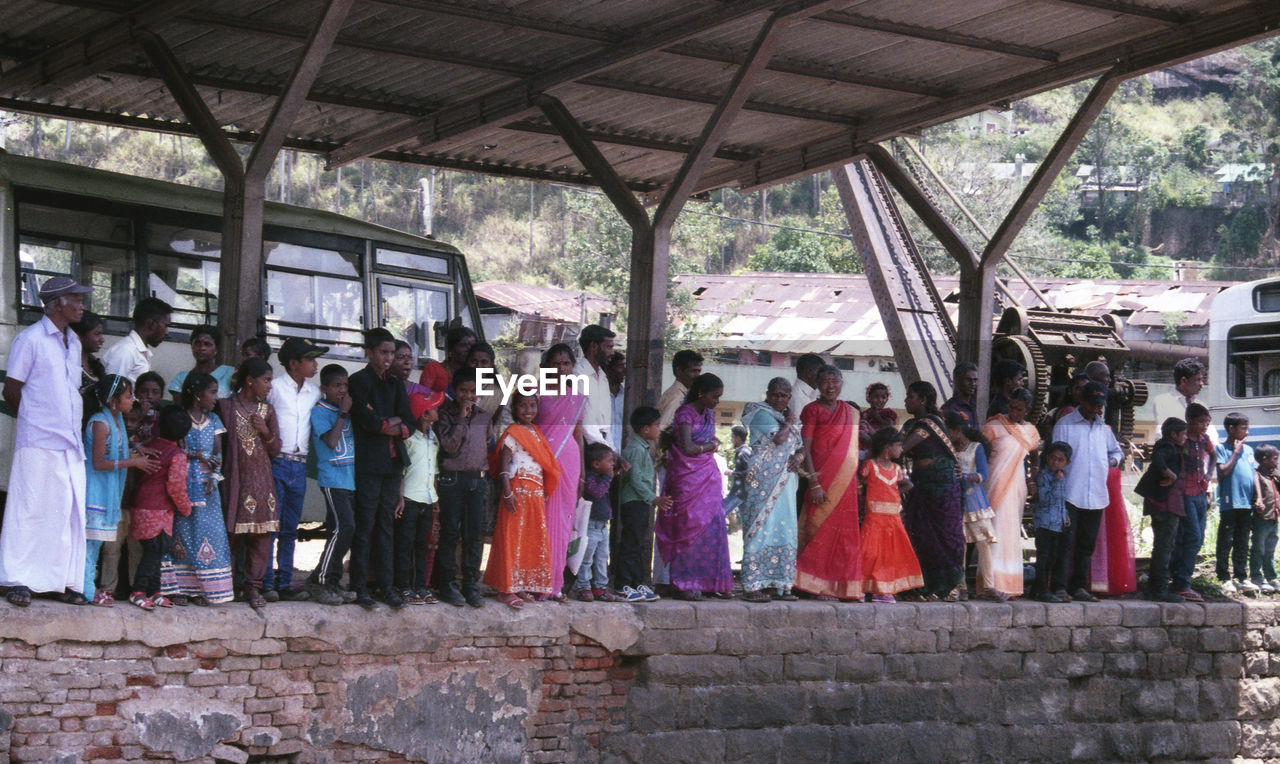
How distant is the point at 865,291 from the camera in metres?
31.2

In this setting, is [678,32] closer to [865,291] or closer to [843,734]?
[843,734]

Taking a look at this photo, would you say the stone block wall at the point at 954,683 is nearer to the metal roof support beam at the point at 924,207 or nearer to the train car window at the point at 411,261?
the metal roof support beam at the point at 924,207

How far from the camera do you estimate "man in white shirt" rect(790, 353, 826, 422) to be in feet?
29.1

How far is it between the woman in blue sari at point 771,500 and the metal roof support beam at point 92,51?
172 inches

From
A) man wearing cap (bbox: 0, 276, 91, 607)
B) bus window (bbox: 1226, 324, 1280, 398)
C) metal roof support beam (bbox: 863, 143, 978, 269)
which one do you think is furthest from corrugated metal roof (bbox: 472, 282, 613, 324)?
man wearing cap (bbox: 0, 276, 91, 607)

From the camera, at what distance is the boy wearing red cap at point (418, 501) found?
24.9ft

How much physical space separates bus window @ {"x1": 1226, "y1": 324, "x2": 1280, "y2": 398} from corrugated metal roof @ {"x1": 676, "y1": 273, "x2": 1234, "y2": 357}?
1369 centimetres

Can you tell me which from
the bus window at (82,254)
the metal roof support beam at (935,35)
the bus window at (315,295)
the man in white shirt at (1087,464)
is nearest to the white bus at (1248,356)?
the man in white shirt at (1087,464)

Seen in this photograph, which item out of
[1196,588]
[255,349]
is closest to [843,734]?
[1196,588]

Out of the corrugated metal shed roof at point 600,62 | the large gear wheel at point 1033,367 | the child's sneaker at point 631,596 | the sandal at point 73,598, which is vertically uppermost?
the corrugated metal shed roof at point 600,62

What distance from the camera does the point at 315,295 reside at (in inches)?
406

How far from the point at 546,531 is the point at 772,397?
70.4 inches

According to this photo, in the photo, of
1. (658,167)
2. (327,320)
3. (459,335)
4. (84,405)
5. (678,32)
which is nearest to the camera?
(84,405)

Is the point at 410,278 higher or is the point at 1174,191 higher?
the point at 1174,191
